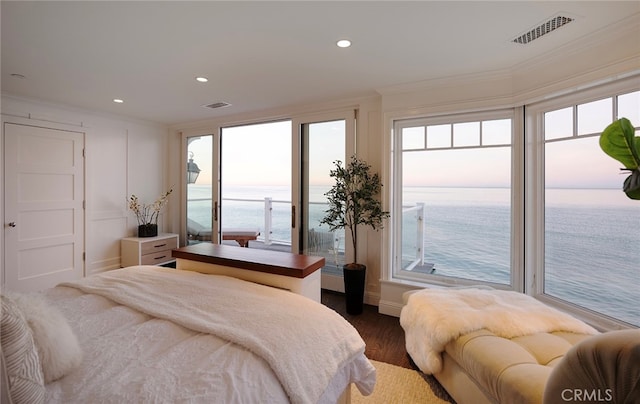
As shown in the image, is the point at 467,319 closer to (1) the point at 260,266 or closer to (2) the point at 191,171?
(1) the point at 260,266

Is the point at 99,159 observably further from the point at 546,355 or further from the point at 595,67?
the point at 595,67

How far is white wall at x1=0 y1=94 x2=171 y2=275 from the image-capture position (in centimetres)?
381

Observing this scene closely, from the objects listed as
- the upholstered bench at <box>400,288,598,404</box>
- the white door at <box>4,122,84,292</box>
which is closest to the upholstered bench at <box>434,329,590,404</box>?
the upholstered bench at <box>400,288,598,404</box>

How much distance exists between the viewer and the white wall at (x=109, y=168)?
150 inches

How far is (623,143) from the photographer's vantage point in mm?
900

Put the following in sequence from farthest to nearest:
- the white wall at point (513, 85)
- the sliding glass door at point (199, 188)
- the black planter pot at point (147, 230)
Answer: the sliding glass door at point (199, 188) → the black planter pot at point (147, 230) → the white wall at point (513, 85)

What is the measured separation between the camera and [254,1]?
65.2 inches

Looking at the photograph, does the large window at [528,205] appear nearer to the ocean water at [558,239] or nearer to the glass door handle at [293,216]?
the ocean water at [558,239]

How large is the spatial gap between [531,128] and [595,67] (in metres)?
0.65

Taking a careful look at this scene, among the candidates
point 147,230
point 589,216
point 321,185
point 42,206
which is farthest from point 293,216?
point 42,206

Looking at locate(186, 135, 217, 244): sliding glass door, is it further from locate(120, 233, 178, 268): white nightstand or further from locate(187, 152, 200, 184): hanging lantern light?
locate(120, 233, 178, 268): white nightstand

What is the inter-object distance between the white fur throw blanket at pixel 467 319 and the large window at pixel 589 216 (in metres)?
0.85

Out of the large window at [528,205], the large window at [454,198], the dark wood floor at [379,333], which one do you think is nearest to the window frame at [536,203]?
the large window at [528,205]

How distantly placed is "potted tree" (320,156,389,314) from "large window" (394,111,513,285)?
0.30 m
